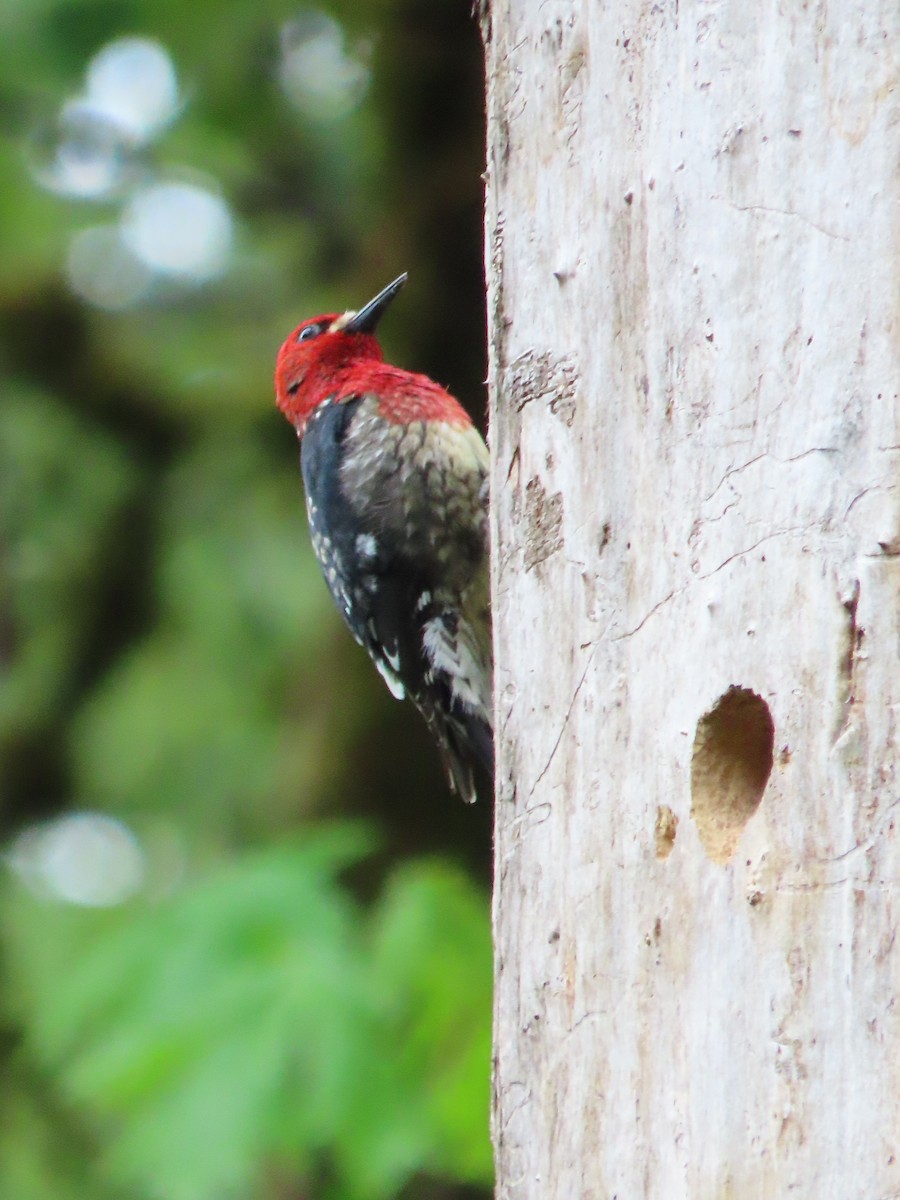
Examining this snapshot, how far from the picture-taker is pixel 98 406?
5.98 m

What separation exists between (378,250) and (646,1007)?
3.76 meters

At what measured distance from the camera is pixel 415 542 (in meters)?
3.89

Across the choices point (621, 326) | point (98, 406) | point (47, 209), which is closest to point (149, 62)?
point (47, 209)

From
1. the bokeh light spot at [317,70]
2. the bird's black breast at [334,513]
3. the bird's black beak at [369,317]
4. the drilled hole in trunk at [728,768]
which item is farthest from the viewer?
the bokeh light spot at [317,70]

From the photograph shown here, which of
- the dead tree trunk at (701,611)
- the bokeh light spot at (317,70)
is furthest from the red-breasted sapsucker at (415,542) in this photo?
the bokeh light spot at (317,70)

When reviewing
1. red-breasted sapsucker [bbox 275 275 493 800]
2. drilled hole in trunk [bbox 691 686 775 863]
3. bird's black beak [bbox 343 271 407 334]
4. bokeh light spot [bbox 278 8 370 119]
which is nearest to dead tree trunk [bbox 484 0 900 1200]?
drilled hole in trunk [bbox 691 686 775 863]

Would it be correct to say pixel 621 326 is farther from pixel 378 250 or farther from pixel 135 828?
pixel 135 828

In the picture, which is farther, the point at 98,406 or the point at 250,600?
the point at 250,600

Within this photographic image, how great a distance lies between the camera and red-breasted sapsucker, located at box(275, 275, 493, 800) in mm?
3826

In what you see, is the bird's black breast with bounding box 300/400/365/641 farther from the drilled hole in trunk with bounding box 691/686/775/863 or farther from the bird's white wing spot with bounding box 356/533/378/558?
the drilled hole in trunk with bounding box 691/686/775/863

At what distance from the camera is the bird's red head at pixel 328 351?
424 cm

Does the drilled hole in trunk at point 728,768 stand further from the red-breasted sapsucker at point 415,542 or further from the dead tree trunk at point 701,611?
the red-breasted sapsucker at point 415,542

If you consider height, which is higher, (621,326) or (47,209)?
(47,209)

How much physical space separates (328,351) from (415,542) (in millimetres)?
686
